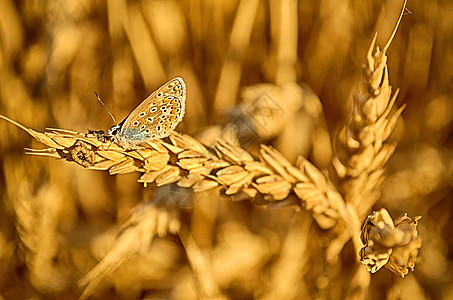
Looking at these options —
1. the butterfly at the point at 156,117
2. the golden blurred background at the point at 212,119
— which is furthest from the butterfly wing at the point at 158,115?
the golden blurred background at the point at 212,119

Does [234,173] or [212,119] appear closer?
[234,173]

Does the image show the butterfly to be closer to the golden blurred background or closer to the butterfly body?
the butterfly body

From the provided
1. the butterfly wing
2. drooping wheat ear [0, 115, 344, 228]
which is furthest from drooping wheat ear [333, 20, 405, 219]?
the butterfly wing

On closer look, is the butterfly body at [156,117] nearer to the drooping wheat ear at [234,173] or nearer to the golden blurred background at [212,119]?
the drooping wheat ear at [234,173]

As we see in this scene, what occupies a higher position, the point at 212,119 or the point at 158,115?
the point at 158,115

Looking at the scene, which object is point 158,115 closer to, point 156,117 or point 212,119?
point 156,117

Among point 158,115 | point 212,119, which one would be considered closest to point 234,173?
point 158,115

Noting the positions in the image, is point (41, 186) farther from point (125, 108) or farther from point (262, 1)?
point (262, 1)
